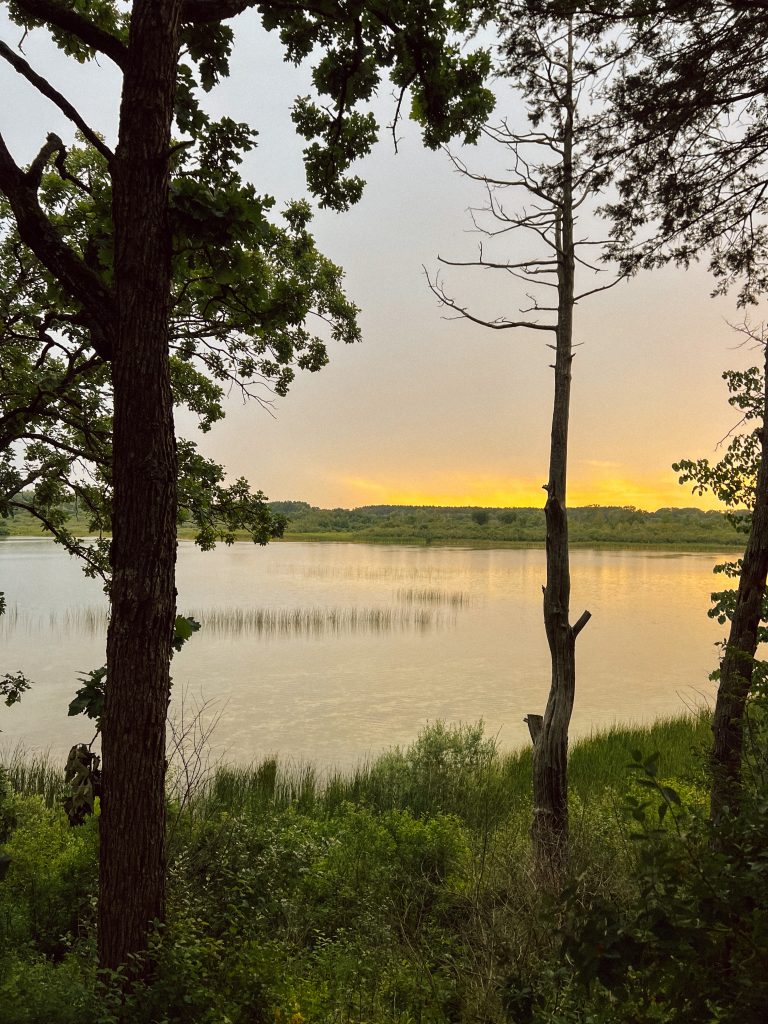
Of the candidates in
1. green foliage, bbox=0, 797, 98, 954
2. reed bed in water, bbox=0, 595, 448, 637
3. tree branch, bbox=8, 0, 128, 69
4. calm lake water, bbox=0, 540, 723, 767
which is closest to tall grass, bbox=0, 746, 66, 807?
calm lake water, bbox=0, 540, 723, 767

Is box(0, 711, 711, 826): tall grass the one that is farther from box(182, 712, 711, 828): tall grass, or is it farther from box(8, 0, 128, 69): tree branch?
box(8, 0, 128, 69): tree branch

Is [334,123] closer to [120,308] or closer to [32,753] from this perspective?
[120,308]

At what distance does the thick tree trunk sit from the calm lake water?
24.6 feet

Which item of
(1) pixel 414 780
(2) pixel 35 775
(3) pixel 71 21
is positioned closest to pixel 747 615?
(1) pixel 414 780

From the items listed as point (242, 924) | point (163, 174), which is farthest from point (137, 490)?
point (242, 924)

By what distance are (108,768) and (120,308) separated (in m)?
2.43

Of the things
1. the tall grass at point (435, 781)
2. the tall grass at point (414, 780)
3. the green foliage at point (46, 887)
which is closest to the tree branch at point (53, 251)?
the green foliage at point (46, 887)

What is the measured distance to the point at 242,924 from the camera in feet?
14.3

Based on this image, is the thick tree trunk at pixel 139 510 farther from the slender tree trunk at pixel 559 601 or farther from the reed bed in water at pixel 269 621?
the reed bed in water at pixel 269 621

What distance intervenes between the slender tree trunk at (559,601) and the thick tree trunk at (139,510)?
3869 mm

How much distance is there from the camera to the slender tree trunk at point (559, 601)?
6125 millimetres

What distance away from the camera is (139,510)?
3.32 m

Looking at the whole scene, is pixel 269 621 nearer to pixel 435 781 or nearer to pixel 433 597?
pixel 433 597

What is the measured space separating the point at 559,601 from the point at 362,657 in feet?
42.0
